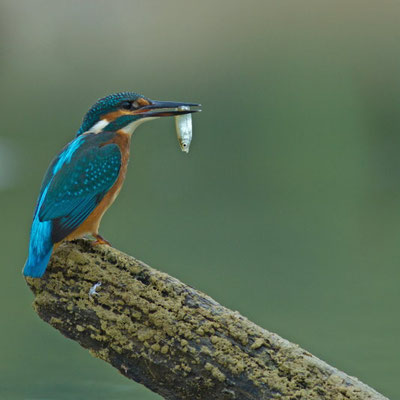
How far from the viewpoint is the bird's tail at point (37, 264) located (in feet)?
8.04

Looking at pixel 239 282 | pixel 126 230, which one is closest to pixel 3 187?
pixel 126 230

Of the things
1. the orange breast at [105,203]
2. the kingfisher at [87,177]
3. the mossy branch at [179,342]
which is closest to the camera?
the mossy branch at [179,342]

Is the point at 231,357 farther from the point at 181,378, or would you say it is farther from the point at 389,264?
the point at 389,264

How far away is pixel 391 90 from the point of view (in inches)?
554

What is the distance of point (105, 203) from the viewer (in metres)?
2.78

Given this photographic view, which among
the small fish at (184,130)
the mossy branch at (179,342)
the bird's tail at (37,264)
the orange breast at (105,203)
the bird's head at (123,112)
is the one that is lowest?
the mossy branch at (179,342)

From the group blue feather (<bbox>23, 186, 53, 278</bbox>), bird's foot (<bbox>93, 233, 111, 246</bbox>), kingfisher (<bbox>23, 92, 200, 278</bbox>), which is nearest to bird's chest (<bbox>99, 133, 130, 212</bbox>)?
kingfisher (<bbox>23, 92, 200, 278</bbox>)

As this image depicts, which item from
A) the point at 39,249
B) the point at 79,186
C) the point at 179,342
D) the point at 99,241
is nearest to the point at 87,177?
the point at 79,186

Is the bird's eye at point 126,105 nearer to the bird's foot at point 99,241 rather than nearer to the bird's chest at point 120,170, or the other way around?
the bird's chest at point 120,170

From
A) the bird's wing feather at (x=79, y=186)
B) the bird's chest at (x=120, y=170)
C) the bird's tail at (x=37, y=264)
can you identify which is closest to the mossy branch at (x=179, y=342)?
the bird's tail at (x=37, y=264)

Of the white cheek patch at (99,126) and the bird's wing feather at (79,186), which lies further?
the white cheek patch at (99,126)

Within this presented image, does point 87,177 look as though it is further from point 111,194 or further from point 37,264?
point 37,264

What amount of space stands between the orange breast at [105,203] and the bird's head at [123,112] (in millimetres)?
34

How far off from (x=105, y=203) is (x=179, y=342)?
0.54 metres
